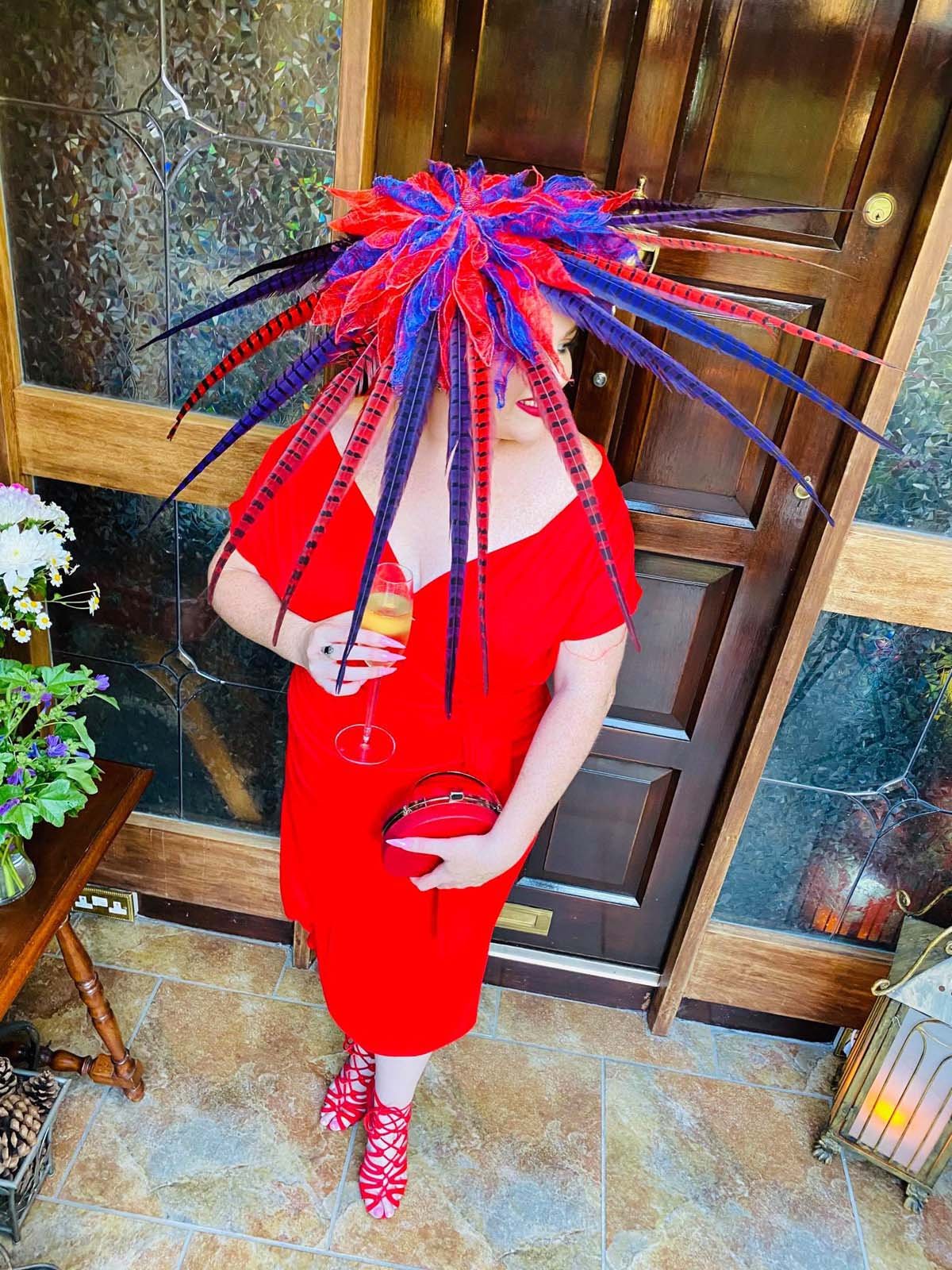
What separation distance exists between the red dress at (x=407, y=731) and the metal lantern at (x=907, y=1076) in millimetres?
825

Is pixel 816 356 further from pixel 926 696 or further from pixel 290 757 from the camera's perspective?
pixel 290 757

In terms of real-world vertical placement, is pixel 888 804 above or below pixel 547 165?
below

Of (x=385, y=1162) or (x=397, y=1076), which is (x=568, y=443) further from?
(x=385, y=1162)

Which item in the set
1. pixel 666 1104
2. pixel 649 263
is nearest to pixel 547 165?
pixel 649 263

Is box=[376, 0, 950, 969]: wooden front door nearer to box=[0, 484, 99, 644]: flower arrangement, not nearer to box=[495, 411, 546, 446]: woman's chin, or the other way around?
box=[495, 411, 546, 446]: woman's chin

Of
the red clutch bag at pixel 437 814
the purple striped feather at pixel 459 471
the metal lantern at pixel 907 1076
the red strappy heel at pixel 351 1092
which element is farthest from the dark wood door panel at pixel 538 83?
the red strappy heel at pixel 351 1092

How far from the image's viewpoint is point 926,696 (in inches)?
68.7

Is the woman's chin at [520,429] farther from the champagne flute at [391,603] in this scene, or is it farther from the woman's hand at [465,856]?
the woman's hand at [465,856]

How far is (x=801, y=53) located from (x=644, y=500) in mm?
742

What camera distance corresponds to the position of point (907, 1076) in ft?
5.68

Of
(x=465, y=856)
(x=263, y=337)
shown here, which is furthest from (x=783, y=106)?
(x=465, y=856)

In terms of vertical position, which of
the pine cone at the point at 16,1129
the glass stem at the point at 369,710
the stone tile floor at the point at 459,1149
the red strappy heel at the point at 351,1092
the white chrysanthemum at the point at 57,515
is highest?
the white chrysanthemum at the point at 57,515

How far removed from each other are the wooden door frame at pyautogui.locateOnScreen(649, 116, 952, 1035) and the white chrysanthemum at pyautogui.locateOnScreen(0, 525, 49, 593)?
52.7 inches

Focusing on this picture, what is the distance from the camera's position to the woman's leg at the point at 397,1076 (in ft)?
5.35
